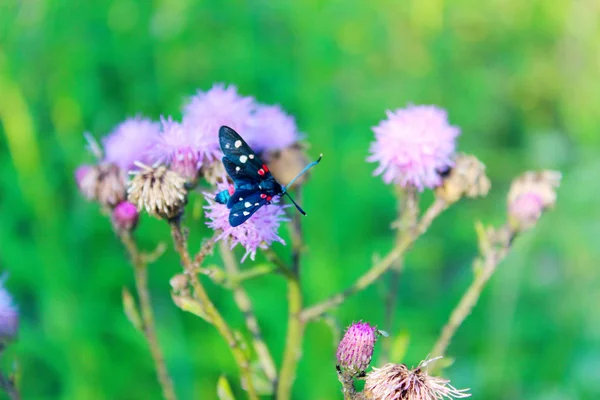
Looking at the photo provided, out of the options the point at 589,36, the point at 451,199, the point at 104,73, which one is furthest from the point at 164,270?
the point at 589,36

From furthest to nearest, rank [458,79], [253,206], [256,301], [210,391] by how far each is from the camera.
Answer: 1. [458,79]
2. [256,301]
3. [210,391]
4. [253,206]

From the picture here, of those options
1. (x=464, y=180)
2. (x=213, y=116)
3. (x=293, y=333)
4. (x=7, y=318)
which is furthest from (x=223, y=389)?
(x=464, y=180)

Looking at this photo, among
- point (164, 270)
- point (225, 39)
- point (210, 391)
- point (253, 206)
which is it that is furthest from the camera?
point (225, 39)

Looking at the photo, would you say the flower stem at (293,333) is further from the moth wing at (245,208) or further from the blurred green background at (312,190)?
the blurred green background at (312,190)

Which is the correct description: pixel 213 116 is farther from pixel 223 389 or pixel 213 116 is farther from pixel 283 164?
pixel 223 389

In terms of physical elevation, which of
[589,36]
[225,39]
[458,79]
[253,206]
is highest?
[589,36]

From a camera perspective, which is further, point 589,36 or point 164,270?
point 589,36

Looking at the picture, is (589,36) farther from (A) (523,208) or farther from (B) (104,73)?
(B) (104,73)

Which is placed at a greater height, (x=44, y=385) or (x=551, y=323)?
(x=551, y=323)
